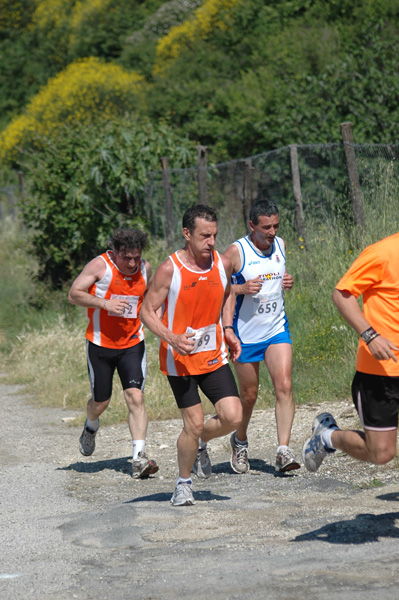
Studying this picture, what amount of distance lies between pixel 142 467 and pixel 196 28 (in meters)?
23.1

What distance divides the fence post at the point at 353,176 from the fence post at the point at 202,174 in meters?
3.10

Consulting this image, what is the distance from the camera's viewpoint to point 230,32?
26250 millimetres

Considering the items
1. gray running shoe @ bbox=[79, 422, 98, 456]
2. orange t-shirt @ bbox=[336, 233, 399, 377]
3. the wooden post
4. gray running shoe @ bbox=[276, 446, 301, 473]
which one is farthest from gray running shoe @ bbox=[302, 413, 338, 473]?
the wooden post

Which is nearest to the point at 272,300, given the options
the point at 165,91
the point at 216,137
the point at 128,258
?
the point at 128,258

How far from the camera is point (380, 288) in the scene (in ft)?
16.8

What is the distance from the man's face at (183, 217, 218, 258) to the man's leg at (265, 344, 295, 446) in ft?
4.97

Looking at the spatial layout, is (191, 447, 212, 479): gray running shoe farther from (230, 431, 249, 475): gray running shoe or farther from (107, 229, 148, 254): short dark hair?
(107, 229, 148, 254): short dark hair

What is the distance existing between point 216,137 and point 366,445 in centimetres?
1724

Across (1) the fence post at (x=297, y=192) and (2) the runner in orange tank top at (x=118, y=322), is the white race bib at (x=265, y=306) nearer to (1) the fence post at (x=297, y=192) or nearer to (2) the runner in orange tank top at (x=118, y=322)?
(2) the runner in orange tank top at (x=118, y=322)

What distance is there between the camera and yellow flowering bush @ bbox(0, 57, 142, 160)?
2927 centimetres

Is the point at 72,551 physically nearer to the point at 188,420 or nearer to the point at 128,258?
the point at 188,420

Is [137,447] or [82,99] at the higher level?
[82,99]

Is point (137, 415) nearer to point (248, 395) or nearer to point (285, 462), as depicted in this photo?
point (248, 395)

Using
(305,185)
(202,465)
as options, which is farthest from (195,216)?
(305,185)
